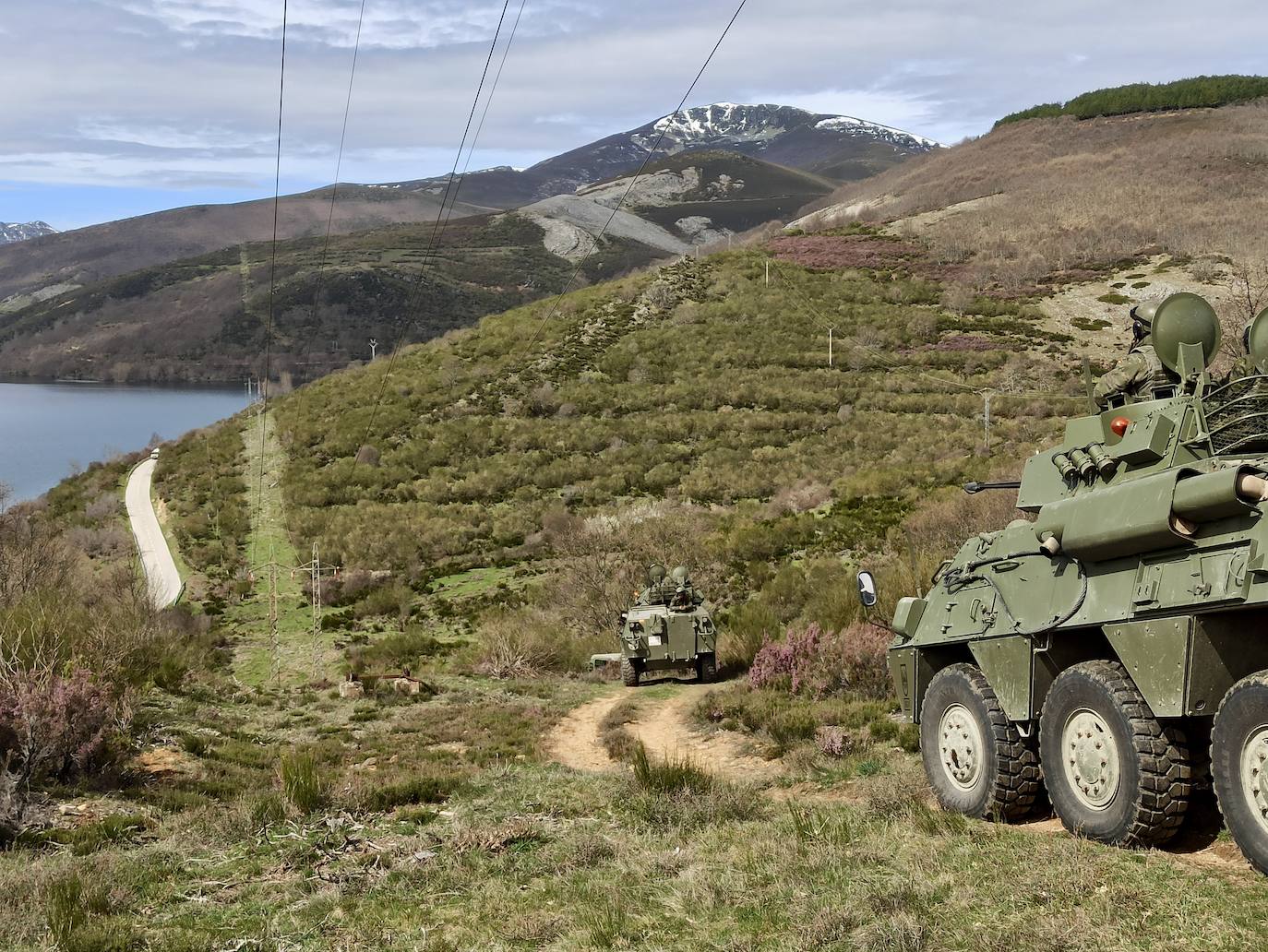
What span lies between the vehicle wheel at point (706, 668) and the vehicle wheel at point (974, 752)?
11377 millimetres

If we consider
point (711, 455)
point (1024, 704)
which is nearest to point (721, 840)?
point (1024, 704)

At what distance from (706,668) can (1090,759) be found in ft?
45.6

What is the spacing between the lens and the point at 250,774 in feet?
47.1

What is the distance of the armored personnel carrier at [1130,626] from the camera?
21.6ft

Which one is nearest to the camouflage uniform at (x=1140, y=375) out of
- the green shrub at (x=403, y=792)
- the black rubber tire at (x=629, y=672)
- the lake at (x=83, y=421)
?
the green shrub at (x=403, y=792)

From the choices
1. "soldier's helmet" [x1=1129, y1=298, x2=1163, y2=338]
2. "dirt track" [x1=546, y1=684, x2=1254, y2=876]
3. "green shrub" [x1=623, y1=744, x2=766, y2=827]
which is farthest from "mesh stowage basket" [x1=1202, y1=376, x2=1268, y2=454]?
"green shrub" [x1=623, y1=744, x2=766, y2=827]

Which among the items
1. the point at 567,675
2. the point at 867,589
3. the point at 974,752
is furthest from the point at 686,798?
the point at 567,675

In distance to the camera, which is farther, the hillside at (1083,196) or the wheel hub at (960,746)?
the hillside at (1083,196)

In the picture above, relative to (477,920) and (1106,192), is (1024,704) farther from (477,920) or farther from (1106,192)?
(1106,192)

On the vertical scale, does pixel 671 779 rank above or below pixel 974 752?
below

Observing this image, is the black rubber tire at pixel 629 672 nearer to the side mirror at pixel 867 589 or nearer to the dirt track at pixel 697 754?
the dirt track at pixel 697 754

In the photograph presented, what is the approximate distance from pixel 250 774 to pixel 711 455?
3207 cm

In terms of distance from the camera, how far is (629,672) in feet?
71.5

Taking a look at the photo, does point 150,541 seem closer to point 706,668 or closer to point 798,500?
point 798,500
